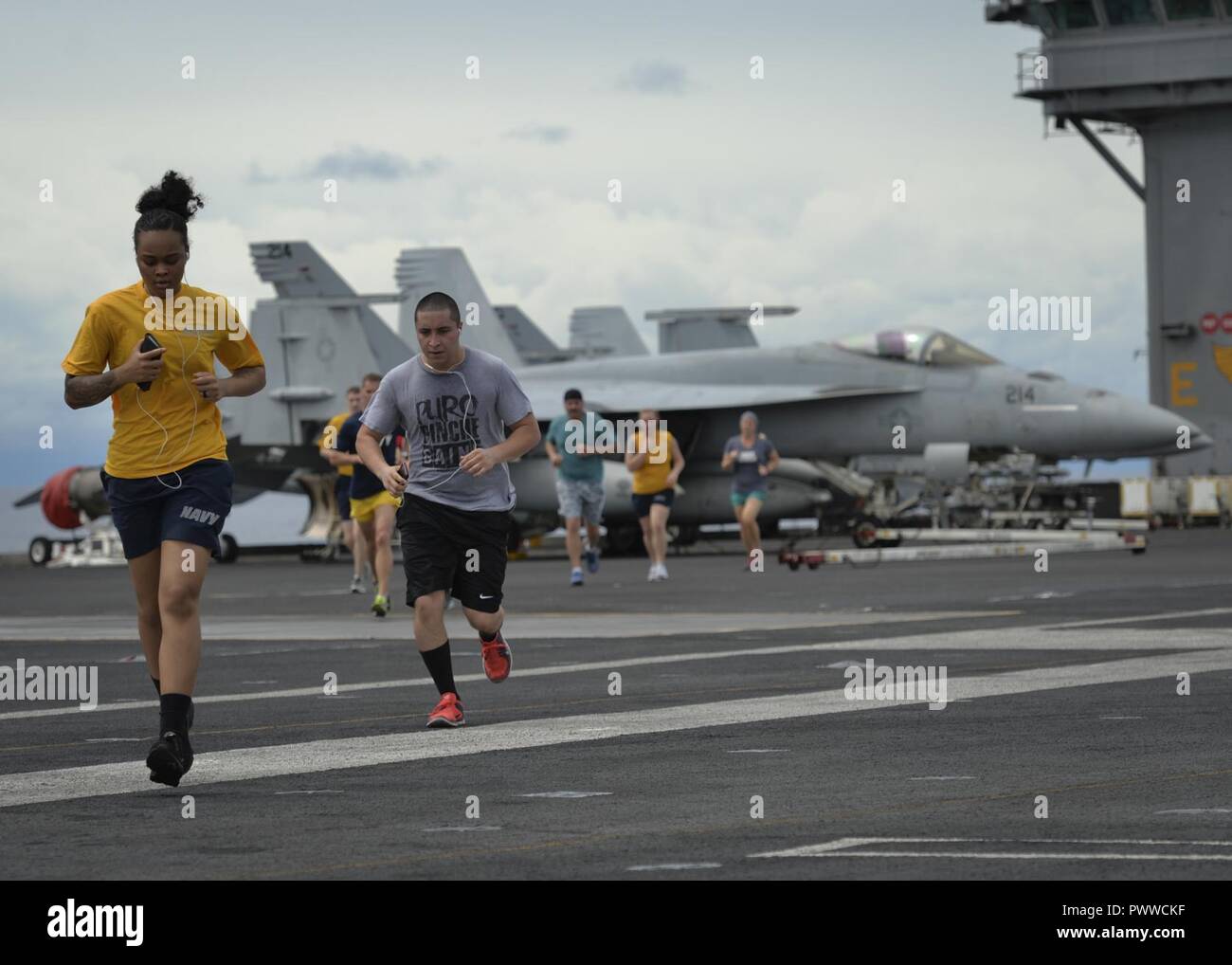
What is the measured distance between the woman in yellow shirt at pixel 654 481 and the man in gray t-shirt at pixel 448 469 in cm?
1405

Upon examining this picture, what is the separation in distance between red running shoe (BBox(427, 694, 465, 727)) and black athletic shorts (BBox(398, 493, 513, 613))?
500 mm

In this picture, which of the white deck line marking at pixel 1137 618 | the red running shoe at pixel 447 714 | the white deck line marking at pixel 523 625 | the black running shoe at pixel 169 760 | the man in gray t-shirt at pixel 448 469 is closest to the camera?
the black running shoe at pixel 169 760

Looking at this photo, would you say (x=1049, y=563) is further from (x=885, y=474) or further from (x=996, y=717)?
(x=996, y=717)

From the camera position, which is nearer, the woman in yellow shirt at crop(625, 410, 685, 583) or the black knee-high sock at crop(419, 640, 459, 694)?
the black knee-high sock at crop(419, 640, 459, 694)

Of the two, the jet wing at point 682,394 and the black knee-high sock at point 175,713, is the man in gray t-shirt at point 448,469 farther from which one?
the jet wing at point 682,394

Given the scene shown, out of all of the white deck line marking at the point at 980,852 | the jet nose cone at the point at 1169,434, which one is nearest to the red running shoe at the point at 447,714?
the white deck line marking at the point at 980,852

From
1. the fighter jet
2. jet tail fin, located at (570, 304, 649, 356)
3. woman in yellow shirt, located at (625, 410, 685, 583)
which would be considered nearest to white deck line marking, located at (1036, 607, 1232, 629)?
woman in yellow shirt, located at (625, 410, 685, 583)

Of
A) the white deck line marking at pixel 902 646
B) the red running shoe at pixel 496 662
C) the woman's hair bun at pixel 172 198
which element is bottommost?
the white deck line marking at pixel 902 646

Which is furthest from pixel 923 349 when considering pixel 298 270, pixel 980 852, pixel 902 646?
pixel 980 852

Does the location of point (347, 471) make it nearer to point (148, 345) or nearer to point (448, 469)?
Answer: point (448, 469)

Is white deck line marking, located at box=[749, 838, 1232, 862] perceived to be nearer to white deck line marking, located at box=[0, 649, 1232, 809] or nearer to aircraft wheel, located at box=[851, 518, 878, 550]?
white deck line marking, located at box=[0, 649, 1232, 809]

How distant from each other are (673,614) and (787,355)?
62.8 feet

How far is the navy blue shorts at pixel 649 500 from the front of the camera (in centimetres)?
2370

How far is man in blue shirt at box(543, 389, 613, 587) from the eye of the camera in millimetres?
22312
